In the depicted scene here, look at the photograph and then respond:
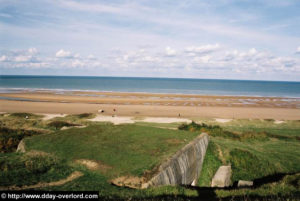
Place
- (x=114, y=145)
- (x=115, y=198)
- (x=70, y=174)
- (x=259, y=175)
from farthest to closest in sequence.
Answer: (x=259, y=175), (x=114, y=145), (x=70, y=174), (x=115, y=198)

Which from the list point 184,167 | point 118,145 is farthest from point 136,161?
point 184,167

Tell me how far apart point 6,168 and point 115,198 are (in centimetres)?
652

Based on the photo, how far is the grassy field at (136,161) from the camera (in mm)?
9008

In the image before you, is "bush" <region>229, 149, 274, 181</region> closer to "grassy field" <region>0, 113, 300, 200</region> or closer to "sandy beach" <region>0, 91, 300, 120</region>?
"grassy field" <region>0, 113, 300, 200</region>

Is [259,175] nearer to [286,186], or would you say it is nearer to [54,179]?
[286,186]

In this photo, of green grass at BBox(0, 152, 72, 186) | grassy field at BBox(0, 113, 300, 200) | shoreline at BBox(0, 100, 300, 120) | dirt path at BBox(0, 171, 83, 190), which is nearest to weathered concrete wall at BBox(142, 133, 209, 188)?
grassy field at BBox(0, 113, 300, 200)

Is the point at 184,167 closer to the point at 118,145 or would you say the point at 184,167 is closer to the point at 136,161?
the point at 136,161

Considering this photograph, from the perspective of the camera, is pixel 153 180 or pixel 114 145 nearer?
pixel 153 180

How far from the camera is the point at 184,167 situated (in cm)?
1268

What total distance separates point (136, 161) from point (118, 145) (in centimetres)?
269

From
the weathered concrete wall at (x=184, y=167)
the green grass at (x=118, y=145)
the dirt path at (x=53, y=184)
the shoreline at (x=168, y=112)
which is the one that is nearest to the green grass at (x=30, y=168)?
the dirt path at (x=53, y=184)

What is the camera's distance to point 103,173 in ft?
34.8

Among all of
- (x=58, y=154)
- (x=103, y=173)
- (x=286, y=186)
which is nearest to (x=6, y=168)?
(x=58, y=154)

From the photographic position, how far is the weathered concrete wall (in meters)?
10.4
